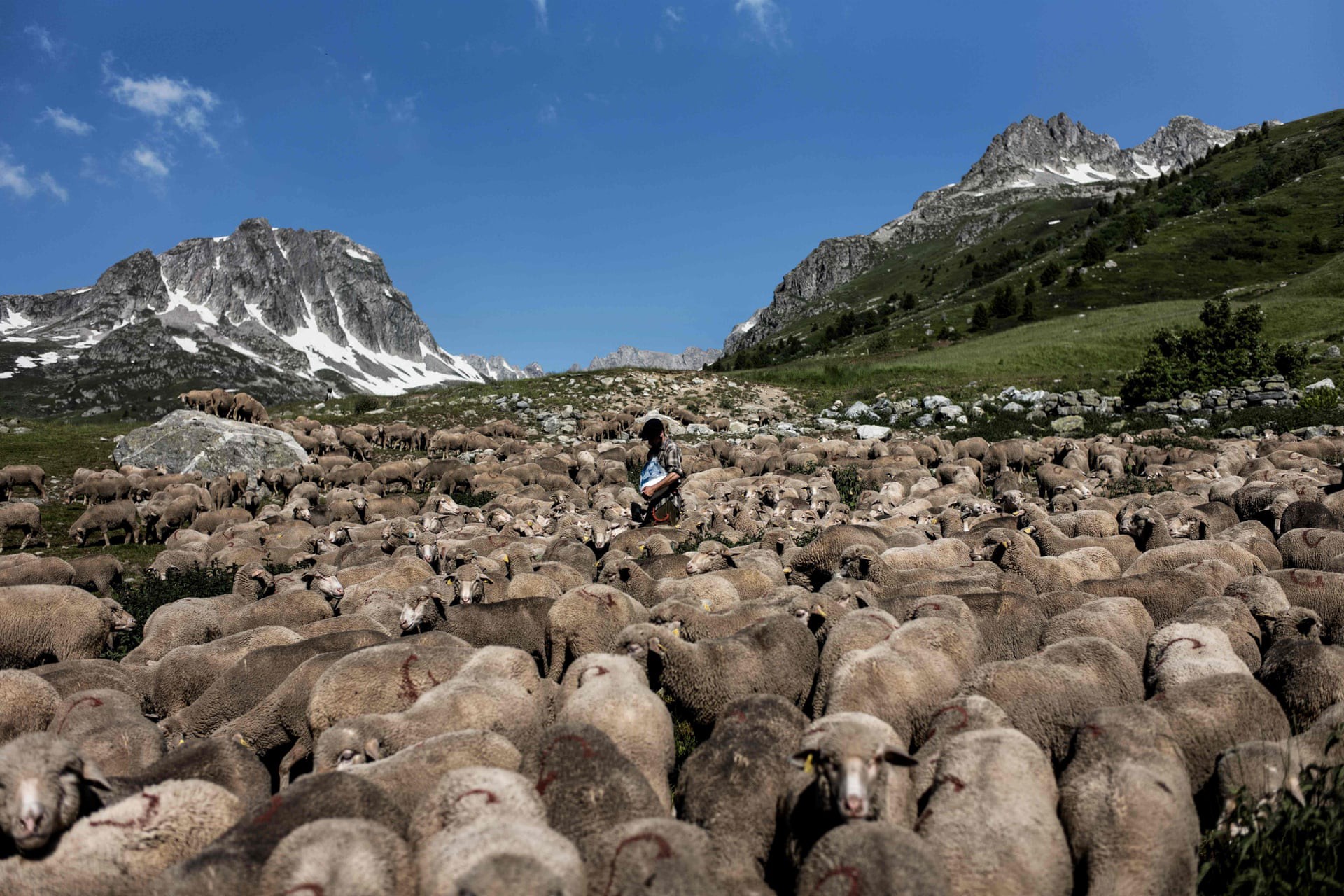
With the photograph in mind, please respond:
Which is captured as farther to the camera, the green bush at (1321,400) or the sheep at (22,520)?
the green bush at (1321,400)

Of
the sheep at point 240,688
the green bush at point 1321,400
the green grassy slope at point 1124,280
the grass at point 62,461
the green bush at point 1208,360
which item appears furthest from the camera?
the green grassy slope at point 1124,280

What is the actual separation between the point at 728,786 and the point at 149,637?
9814mm

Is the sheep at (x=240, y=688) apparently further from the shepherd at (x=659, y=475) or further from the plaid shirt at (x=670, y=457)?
the plaid shirt at (x=670, y=457)

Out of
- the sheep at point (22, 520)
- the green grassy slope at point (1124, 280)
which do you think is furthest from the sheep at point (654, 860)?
the green grassy slope at point (1124, 280)

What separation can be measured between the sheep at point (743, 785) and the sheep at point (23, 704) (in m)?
6.94

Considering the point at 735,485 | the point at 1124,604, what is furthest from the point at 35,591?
the point at 735,485

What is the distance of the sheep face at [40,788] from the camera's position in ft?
15.9

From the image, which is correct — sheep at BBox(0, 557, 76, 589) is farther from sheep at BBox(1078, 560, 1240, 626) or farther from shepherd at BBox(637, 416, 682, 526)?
sheep at BBox(1078, 560, 1240, 626)

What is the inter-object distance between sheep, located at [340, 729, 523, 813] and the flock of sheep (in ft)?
0.09

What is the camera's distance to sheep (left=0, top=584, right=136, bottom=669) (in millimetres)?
10852

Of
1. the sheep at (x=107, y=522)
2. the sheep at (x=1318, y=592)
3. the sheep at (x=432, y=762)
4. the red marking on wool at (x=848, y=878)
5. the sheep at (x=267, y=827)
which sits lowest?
the sheep at (x=1318, y=592)

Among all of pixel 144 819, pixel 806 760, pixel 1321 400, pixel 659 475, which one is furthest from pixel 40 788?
pixel 1321 400

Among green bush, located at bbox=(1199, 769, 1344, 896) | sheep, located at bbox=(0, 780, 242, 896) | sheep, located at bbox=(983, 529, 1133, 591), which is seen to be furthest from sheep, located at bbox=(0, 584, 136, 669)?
sheep, located at bbox=(983, 529, 1133, 591)

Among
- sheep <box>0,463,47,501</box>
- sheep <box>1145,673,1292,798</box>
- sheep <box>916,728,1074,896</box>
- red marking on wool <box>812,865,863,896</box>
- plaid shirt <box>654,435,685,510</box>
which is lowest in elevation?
sheep <box>1145,673,1292,798</box>
